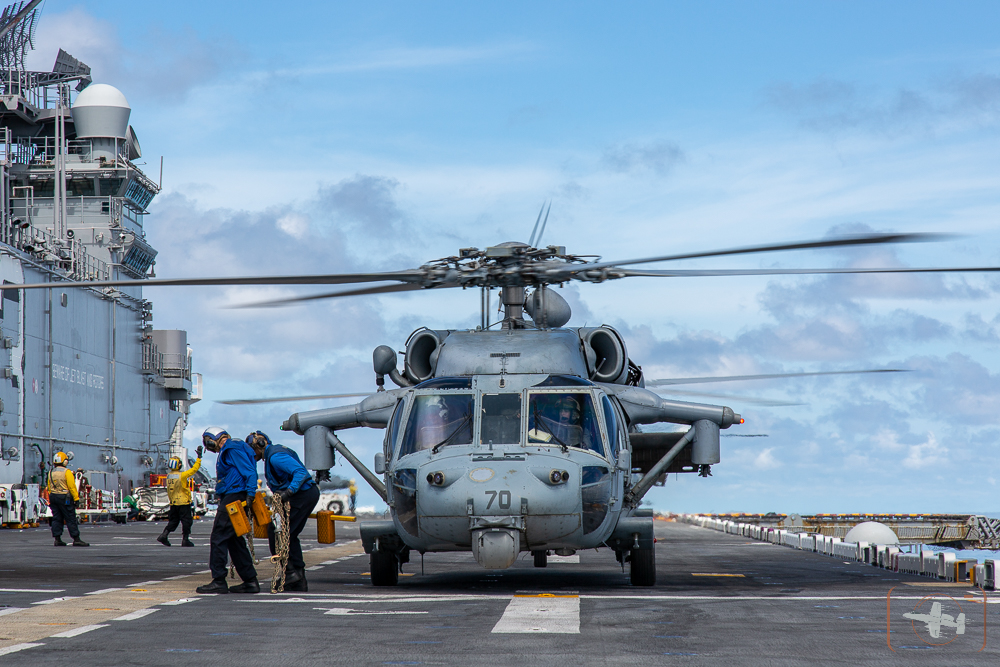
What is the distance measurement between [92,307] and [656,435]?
42096 millimetres

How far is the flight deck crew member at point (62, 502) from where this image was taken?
81.4 ft

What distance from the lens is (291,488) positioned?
41.5ft

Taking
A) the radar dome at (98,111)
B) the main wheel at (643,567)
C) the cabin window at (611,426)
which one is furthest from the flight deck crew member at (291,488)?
the radar dome at (98,111)

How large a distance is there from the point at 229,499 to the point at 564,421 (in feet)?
12.6

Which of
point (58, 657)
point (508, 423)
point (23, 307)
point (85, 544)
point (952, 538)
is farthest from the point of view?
point (952, 538)

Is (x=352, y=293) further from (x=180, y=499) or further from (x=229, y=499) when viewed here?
(x=180, y=499)

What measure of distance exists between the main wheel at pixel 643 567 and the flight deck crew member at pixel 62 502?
598 inches

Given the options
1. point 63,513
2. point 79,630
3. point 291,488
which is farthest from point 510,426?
point 63,513

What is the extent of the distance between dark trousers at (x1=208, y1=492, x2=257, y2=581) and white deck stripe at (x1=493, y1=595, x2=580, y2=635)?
3081 mm

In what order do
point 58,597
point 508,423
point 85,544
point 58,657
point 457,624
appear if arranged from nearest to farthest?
point 58,657 < point 457,624 < point 58,597 < point 508,423 < point 85,544

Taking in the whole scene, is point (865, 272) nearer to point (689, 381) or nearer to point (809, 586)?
point (809, 586)

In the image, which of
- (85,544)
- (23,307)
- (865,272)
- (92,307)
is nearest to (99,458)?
(92,307)

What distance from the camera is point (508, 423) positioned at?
12891 mm

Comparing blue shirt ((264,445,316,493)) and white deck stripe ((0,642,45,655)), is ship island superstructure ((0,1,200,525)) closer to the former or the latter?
blue shirt ((264,445,316,493))
